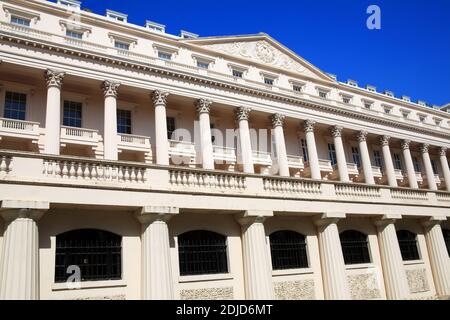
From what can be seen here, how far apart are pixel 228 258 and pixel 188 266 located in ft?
5.29

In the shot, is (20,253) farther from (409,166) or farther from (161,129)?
(409,166)

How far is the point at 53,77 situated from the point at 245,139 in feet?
43.1

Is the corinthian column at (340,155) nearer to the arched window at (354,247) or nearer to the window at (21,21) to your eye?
the arched window at (354,247)

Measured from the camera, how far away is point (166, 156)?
23.8 meters

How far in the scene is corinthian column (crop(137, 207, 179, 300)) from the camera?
37.6 ft

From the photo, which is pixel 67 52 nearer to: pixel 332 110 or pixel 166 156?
pixel 166 156

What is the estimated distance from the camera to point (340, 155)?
31.1 metres

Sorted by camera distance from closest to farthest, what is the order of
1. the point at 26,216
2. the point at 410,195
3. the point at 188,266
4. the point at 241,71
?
the point at 26,216, the point at 188,266, the point at 410,195, the point at 241,71

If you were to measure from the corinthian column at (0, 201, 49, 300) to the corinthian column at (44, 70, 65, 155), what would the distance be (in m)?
10.9

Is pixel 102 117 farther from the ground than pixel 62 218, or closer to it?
farther from the ground

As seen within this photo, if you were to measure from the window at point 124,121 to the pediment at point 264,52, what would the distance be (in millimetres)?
8116

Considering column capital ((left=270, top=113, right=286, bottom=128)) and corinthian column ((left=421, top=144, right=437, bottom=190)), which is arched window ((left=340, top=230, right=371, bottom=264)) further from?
corinthian column ((left=421, top=144, right=437, bottom=190))

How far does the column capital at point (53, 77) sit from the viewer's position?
21.8 m
